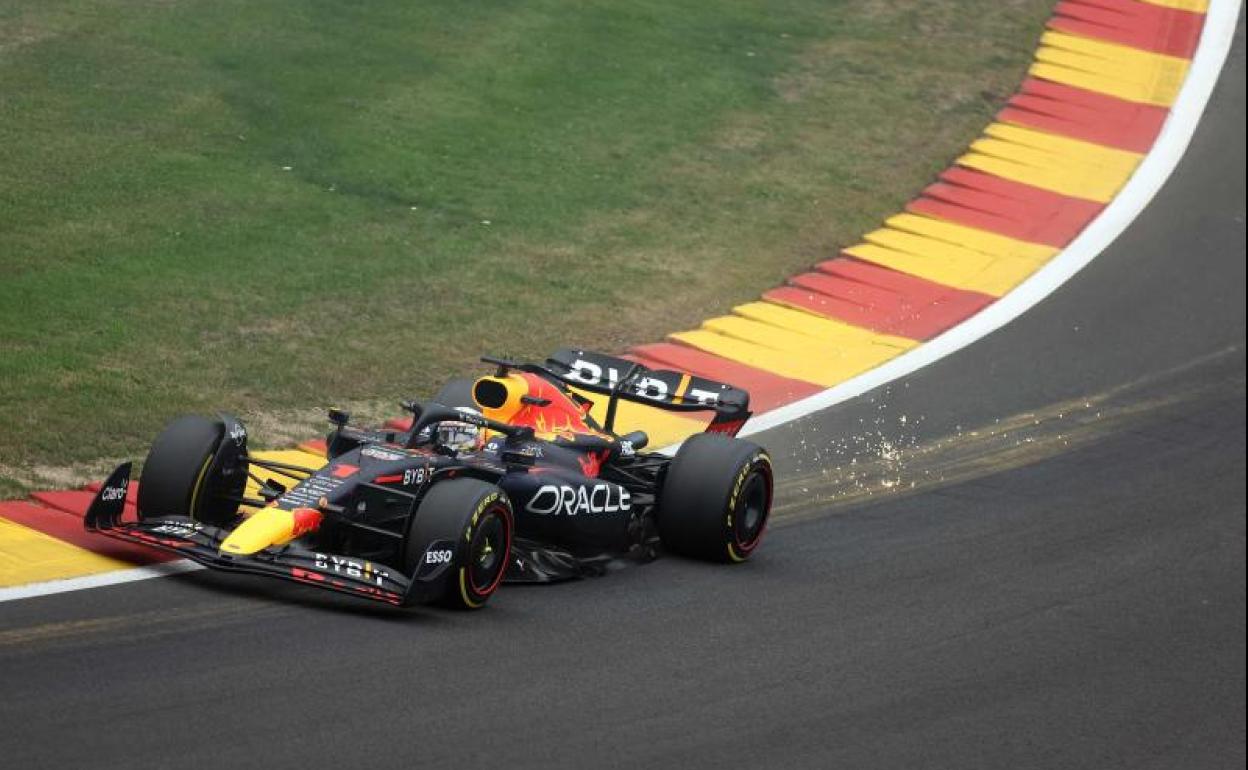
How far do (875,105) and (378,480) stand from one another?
11.6 meters

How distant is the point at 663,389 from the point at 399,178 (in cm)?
565

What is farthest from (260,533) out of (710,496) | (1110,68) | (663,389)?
(1110,68)

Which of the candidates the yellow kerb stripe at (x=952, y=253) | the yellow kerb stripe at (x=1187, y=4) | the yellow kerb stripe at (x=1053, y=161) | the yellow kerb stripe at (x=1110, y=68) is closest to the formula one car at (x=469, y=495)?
the yellow kerb stripe at (x=952, y=253)

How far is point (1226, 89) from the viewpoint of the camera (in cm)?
2111

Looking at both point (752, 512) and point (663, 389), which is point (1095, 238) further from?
point (752, 512)

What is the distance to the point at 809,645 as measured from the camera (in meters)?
9.62

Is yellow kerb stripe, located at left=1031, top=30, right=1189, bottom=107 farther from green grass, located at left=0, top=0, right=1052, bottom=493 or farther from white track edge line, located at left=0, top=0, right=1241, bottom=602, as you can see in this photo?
green grass, located at left=0, top=0, right=1052, bottom=493

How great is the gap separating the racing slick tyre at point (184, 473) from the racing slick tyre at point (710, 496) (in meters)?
2.31

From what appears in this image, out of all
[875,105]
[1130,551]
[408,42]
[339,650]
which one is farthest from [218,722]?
[875,105]

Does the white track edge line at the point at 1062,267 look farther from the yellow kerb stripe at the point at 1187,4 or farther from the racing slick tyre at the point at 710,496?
the racing slick tyre at the point at 710,496

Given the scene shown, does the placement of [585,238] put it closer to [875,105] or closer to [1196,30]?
[875,105]

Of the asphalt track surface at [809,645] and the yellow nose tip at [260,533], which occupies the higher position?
the yellow nose tip at [260,533]

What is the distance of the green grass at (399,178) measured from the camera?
12.9m

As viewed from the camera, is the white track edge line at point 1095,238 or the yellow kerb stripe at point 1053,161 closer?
the white track edge line at point 1095,238
